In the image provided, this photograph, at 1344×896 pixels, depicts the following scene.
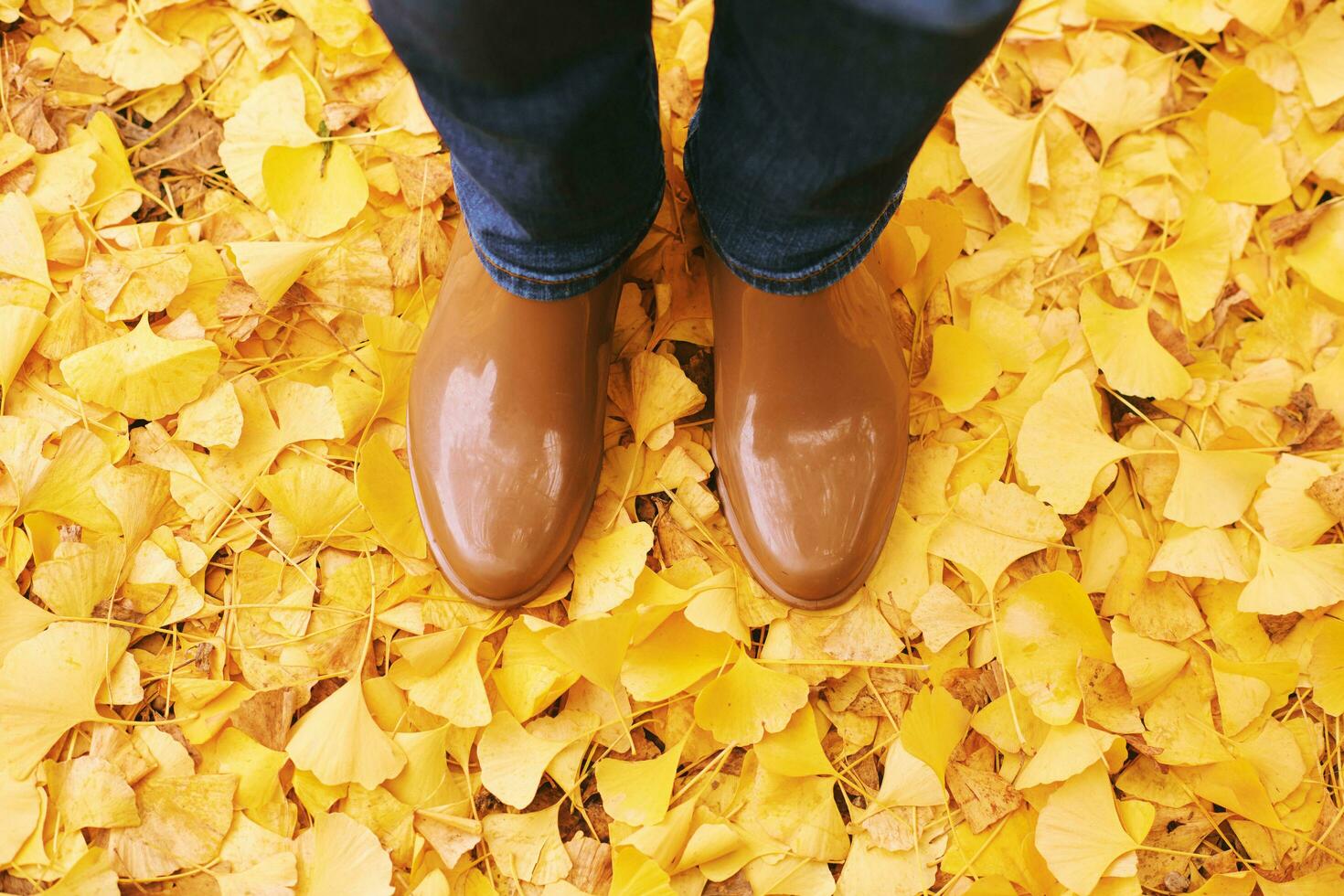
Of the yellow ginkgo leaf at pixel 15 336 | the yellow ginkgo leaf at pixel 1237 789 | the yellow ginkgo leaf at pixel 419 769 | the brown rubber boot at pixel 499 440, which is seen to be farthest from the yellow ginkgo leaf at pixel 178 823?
the yellow ginkgo leaf at pixel 1237 789

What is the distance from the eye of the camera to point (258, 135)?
0.82 metres

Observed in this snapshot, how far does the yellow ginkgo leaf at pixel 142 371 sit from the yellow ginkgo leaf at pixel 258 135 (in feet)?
0.54

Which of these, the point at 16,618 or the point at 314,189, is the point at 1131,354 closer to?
the point at 314,189

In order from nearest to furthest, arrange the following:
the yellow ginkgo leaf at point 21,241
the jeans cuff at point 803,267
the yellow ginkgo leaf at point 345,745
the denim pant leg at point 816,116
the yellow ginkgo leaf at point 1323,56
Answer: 1. the denim pant leg at point 816,116
2. the jeans cuff at point 803,267
3. the yellow ginkgo leaf at point 345,745
4. the yellow ginkgo leaf at point 21,241
5. the yellow ginkgo leaf at point 1323,56

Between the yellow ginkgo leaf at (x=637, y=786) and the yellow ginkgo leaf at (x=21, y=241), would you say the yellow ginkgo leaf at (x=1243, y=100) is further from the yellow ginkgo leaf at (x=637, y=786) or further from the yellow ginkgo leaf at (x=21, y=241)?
the yellow ginkgo leaf at (x=21, y=241)

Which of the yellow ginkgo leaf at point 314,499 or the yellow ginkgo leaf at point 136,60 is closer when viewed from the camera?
the yellow ginkgo leaf at point 314,499

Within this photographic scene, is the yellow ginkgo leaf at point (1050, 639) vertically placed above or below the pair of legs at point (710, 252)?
below

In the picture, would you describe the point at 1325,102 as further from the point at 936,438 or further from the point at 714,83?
the point at 714,83

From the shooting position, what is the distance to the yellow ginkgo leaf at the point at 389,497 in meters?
0.70

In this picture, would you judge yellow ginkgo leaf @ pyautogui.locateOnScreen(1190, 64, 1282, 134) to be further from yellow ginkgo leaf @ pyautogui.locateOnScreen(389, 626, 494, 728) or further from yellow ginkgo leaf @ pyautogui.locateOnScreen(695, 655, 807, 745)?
yellow ginkgo leaf @ pyautogui.locateOnScreen(389, 626, 494, 728)

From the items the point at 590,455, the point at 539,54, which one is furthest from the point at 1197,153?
the point at 539,54

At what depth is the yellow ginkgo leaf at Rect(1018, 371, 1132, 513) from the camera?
741 mm

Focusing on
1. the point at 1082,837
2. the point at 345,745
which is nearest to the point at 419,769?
the point at 345,745

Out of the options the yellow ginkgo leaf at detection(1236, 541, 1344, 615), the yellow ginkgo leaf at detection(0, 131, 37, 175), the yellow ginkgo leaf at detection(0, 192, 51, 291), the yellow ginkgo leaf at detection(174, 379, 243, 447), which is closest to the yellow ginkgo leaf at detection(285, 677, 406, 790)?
the yellow ginkgo leaf at detection(174, 379, 243, 447)
